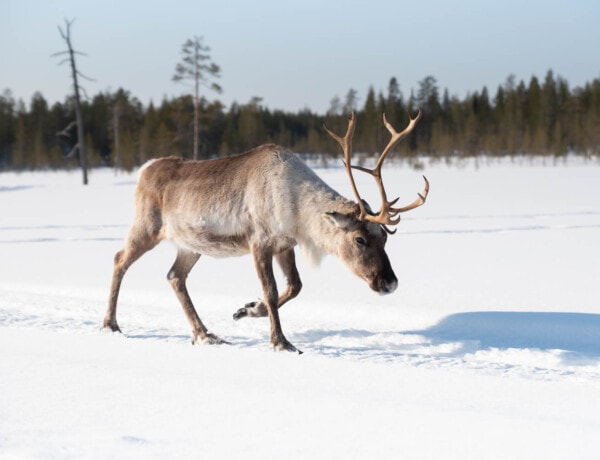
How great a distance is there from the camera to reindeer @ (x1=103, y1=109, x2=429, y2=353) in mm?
5566

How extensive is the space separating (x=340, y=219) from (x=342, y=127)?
60.5 m

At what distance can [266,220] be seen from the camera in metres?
5.77

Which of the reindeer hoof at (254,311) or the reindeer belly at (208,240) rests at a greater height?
the reindeer belly at (208,240)

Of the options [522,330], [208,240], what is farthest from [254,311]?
[522,330]

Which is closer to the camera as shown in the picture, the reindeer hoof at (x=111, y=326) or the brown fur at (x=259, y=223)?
the brown fur at (x=259, y=223)

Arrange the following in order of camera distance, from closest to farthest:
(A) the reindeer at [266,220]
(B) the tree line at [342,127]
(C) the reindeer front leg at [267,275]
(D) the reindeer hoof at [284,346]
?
(D) the reindeer hoof at [284,346] → (A) the reindeer at [266,220] → (C) the reindeer front leg at [267,275] → (B) the tree line at [342,127]

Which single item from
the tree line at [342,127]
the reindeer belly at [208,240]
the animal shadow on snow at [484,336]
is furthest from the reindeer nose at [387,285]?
the tree line at [342,127]

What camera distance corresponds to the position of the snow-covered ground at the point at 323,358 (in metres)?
2.74

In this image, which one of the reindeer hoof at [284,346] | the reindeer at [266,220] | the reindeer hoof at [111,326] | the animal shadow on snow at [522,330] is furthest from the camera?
the reindeer hoof at [111,326]

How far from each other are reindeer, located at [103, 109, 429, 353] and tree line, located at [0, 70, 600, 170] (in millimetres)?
33449

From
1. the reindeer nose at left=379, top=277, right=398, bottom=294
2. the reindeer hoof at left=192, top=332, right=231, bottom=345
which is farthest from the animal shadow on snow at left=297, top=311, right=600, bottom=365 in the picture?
the reindeer hoof at left=192, top=332, right=231, bottom=345

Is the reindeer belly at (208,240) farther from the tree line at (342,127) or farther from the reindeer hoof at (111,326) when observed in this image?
the tree line at (342,127)

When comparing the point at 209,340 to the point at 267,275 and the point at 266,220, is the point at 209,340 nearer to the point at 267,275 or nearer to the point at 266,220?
the point at 267,275

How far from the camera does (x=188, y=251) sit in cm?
659
